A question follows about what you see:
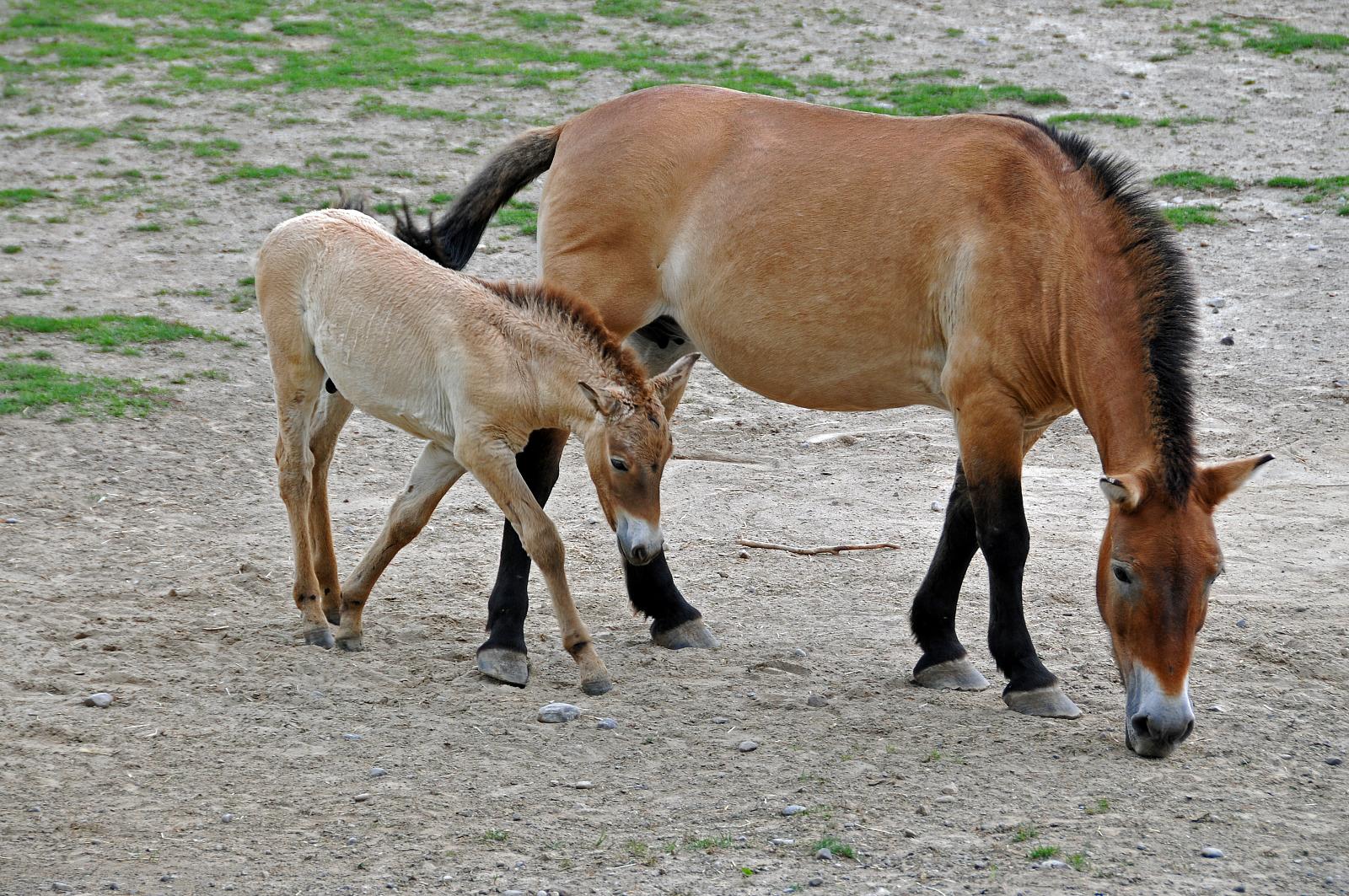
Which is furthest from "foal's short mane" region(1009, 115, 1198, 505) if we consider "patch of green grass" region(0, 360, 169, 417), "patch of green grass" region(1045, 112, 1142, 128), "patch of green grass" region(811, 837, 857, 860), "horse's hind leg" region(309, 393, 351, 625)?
"patch of green grass" region(1045, 112, 1142, 128)

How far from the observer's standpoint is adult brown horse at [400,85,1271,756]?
4.73 metres

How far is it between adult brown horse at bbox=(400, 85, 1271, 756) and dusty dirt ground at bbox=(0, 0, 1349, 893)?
1.50 ft

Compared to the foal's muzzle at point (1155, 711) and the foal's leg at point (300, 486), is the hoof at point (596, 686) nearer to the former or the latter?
the foal's leg at point (300, 486)

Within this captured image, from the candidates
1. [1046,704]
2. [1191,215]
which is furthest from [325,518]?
[1191,215]

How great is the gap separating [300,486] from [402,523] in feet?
1.76

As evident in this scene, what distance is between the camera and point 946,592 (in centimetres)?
587

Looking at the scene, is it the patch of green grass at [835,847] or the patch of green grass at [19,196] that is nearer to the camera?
the patch of green grass at [835,847]

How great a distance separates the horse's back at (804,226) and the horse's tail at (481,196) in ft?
0.92

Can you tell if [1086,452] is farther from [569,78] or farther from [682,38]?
[682,38]

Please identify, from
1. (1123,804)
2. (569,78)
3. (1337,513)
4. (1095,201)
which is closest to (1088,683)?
(1123,804)

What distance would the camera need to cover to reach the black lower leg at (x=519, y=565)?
577cm

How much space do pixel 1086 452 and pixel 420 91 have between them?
8.93 metres

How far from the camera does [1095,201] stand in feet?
17.5

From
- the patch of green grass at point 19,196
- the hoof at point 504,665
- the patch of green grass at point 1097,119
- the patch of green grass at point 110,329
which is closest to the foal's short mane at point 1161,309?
the hoof at point 504,665
